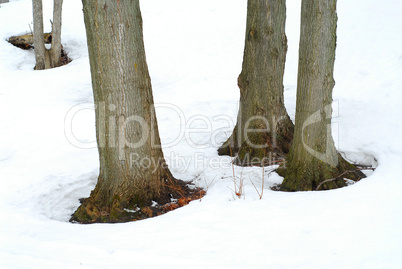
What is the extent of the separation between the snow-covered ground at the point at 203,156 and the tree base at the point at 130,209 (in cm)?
34

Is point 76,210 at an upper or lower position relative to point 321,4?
lower

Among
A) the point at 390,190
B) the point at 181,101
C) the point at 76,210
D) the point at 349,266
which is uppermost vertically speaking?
the point at 181,101

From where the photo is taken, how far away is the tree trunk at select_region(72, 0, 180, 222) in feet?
13.3

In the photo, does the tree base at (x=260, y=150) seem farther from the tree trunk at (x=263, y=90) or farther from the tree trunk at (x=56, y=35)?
the tree trunk at (x=56, y=35)

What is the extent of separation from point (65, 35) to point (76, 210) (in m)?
9.47

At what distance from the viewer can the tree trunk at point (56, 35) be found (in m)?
10.9

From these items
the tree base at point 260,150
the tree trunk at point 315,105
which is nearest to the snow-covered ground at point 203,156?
the tree base at point 260,150

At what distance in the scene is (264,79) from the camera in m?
5.61

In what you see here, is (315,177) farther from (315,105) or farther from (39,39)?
(39,39)

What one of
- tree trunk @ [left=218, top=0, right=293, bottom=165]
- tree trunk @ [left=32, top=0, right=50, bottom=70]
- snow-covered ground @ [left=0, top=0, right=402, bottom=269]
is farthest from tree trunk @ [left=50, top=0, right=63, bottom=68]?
tree trunk @ [left=218, top=0, right=293, bottom=165]

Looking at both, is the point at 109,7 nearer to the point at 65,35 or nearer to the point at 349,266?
the point at 349,266

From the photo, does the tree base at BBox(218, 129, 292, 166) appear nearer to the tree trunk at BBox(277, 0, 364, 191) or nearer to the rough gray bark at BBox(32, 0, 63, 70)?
the tree trunk at BBox(277, 0, 364, 191)

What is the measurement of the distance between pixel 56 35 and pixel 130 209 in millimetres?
8293

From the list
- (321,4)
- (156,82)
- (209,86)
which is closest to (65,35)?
(156,82)
